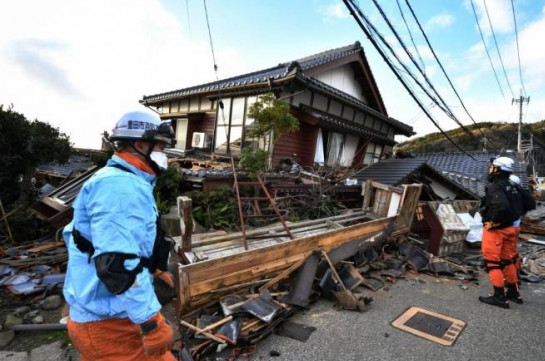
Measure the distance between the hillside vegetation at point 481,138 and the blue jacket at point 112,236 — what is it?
1605 inches

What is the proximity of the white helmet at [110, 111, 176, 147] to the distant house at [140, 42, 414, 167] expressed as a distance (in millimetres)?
6865

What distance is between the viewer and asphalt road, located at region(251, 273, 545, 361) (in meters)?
3.47

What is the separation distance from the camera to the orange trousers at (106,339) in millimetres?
1834

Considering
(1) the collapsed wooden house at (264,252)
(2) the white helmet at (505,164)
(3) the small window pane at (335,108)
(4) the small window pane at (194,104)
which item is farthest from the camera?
(4) the small window pane at (194,104)

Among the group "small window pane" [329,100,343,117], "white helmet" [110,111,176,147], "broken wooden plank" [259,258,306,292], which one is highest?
"small window pane" [329,100,343,117]

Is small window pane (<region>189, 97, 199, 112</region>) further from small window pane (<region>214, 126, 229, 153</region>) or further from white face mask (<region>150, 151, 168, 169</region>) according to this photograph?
white face mask (<region>150, 151, 168, 169</region>)

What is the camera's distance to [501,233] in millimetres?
4816

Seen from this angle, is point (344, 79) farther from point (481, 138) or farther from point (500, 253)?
point (481, 138)

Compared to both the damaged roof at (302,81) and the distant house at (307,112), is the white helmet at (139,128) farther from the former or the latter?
the damaged roof at (302,81)

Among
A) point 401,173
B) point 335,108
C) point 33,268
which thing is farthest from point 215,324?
point 335,108

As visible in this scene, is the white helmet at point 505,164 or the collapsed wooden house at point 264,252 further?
the white helmet at point 505,164

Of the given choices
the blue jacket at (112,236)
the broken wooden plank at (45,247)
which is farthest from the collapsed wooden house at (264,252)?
the broken wooden plank at (45,247)

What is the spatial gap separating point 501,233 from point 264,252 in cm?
383

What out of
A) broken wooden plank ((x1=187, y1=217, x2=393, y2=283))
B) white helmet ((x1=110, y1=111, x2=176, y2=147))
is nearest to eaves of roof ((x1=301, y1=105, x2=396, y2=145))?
broken wooden plank ((x1=187, y1=217, x2=393, y2=283))
